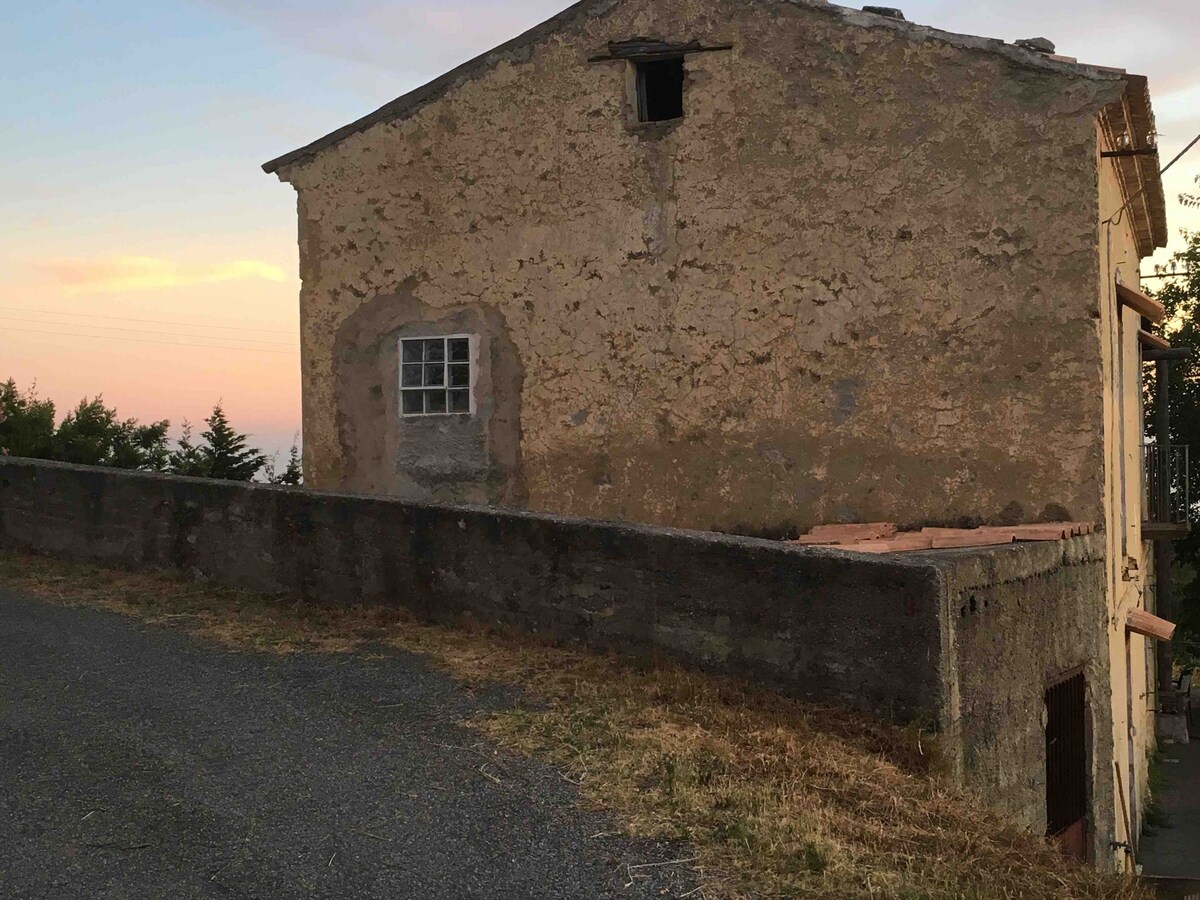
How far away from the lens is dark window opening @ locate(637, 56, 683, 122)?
11445 mm

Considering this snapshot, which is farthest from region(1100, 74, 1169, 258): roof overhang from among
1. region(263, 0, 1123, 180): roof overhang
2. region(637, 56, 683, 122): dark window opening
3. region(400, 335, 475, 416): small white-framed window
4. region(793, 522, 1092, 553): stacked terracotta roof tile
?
region(400, 335, 475, 416): small white-framed window

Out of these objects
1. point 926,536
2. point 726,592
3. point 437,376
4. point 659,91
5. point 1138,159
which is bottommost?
point 726,592

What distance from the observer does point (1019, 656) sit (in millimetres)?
7543

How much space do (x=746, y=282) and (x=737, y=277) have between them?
0.10 metres

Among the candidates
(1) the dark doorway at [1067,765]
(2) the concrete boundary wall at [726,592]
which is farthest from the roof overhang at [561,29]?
(1) the dark doorway at [1067,765]

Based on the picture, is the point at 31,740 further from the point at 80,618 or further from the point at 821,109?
the point at 821,109

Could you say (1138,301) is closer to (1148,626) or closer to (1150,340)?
(1148,626)

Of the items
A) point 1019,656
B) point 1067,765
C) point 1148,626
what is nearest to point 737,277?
point 1019,656

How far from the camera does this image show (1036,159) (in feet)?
31.9

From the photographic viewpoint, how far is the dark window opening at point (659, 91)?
37.6 feet

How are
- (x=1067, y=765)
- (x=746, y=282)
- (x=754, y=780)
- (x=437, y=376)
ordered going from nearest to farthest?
(x=754, y=780)
(x=1067, y=765)
(x=746, y=282)
(x=437, y=376)

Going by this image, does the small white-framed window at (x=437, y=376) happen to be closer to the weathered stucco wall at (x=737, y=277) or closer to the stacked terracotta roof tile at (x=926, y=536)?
the weathered stucco wall at (x=737, y=277)

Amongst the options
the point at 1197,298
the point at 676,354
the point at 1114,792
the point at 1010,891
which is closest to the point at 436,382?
the point at 676,354

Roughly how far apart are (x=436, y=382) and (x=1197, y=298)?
2036 cm
